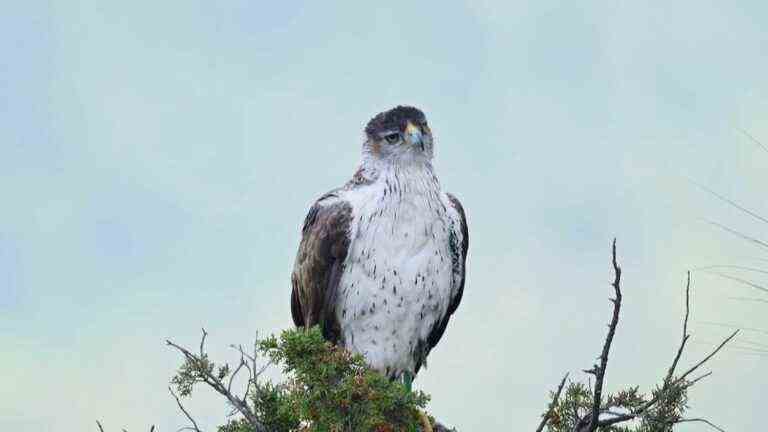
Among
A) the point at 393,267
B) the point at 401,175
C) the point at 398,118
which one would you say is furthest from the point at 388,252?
the point at 398,118

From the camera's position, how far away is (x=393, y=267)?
855 cm

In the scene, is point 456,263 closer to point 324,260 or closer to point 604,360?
point 324,260

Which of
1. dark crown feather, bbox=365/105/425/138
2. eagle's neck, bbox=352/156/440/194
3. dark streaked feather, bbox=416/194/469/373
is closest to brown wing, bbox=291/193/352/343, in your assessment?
eagle's neck, bbox=352/156/440/194

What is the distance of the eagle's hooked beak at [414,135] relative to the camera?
28.8 ft

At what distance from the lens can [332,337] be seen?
890cm

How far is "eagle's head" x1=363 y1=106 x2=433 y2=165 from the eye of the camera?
888cm

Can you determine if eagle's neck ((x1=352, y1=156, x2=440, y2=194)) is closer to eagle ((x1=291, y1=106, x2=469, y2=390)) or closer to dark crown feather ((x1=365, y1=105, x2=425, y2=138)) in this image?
eagle ((x1=291, y1=106, x2=469, y2=390))

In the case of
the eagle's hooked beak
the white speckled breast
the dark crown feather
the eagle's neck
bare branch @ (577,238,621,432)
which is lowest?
bare branch @ (577,238,621,432)

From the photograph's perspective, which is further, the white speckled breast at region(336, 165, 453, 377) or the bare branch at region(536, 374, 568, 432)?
the white speckled breast at region(336, 165, 453, 377)

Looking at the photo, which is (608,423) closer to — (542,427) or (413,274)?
(542,427)

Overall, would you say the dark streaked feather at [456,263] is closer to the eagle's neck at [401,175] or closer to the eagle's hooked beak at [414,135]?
the eagle's neck at [401,175]

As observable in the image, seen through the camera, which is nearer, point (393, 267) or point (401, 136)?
point (393, 267)

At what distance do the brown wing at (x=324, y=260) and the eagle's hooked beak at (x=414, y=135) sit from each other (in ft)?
2.37

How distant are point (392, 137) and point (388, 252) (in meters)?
0.98
